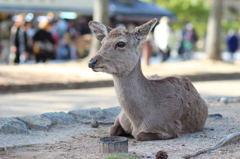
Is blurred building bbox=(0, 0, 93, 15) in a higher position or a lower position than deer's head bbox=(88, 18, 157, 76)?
higher

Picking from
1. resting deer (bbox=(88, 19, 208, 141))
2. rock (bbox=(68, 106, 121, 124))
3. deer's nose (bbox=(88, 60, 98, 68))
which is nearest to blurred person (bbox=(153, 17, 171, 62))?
rock (bbox=(68, 106, 121, 124))

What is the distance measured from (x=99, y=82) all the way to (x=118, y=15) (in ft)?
51.7

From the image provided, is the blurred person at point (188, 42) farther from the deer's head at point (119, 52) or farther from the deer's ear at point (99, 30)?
the deer's head at point (119, 52)

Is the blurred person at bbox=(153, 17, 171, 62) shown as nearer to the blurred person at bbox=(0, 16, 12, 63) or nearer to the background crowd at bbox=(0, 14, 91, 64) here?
the background crowd at bbox=(0, 14, 91, 64)

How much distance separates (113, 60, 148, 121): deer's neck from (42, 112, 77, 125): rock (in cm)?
172

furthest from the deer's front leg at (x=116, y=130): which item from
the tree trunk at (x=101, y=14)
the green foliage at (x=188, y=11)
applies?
the green foliage at (x=188, y=11)

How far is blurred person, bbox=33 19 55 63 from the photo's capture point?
65.5ft

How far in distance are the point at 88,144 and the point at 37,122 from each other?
4.65 feet

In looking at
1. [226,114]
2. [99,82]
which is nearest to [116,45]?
[226,114]

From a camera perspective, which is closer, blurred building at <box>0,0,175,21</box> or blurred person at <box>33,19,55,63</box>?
blurred person at <box>33,19,55,63</box>

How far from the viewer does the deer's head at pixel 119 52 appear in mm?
6316

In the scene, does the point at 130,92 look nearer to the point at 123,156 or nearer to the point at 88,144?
the point at 88,144

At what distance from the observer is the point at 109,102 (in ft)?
37.5

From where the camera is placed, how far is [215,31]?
21.2 m
